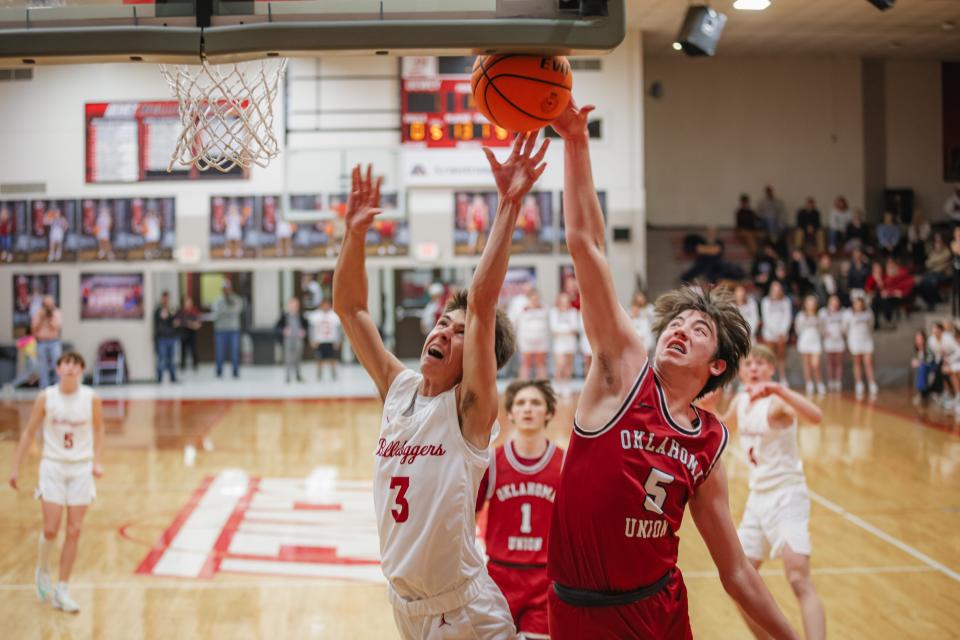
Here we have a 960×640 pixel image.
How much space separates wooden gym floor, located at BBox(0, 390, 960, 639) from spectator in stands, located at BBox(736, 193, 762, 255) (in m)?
9.14

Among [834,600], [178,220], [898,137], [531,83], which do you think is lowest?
[834,600]

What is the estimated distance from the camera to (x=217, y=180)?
17.8 m

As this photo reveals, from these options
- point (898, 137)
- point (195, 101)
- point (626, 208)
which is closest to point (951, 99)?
point (898, 137)

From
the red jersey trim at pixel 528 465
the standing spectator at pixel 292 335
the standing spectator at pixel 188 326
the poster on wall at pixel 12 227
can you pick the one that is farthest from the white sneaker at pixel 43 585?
the poster on wall at pixel 12 227

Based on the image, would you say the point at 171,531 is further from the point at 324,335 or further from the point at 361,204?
the point at 324,335

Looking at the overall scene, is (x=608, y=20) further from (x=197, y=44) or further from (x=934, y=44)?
(x=934, y=44)

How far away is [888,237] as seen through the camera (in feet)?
67.1

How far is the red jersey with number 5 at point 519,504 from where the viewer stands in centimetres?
405

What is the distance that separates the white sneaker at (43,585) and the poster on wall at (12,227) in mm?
13474

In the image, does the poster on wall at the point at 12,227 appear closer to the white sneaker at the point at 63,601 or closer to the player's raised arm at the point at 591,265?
the white sneaker at the point at 63,601

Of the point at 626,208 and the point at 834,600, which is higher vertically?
the point at 626,208

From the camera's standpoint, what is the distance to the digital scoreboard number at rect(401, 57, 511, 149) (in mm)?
17266

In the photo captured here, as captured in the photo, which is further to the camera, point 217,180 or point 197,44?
point 217,180

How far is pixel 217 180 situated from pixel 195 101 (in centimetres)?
1456
